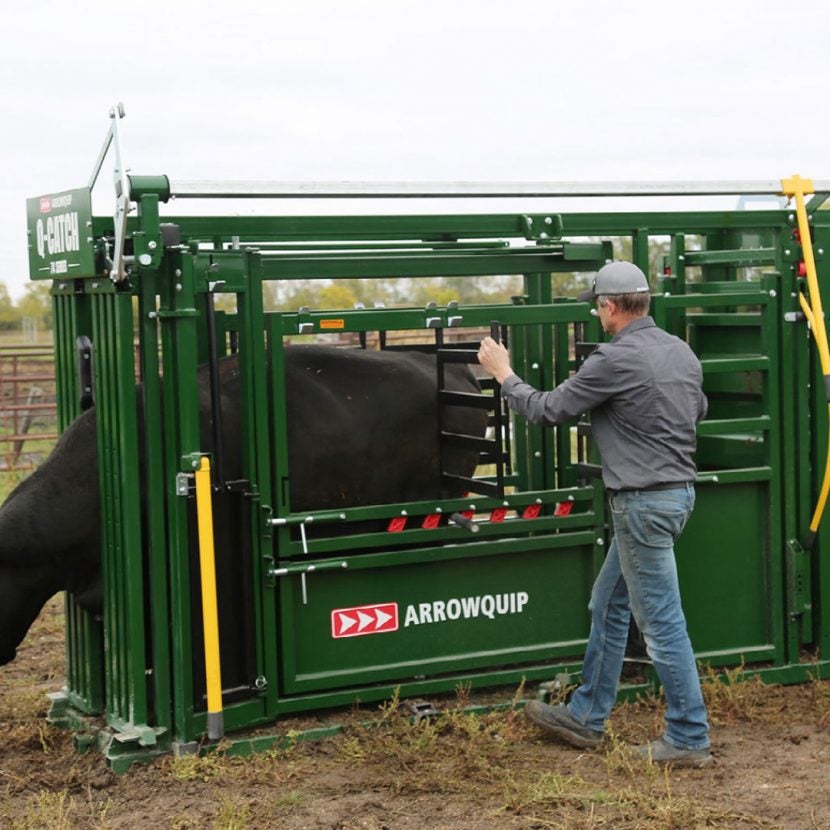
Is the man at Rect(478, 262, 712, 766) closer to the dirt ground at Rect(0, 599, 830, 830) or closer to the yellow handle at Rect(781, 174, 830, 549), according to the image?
the dirt ground at Rect(0, 599, 830, 830)

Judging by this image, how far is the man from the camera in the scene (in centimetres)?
516

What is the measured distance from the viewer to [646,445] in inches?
204

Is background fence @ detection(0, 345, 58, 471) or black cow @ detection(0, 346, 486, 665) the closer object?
black cow @ detection(0, 346, 486, 665)

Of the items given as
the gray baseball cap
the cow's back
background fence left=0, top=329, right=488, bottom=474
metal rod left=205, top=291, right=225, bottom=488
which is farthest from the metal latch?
background fence left=0, top=329, right=488, bottom=474

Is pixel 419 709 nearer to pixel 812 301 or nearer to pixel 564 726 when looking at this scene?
pixel 564 726

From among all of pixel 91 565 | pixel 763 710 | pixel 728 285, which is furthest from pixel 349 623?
pixel 728 285

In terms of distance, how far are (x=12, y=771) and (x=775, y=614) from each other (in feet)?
12.0

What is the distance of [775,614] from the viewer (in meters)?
6.55

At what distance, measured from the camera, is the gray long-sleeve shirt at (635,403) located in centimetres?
514

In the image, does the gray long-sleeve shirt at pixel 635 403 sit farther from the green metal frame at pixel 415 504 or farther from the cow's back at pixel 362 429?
the cow's back at pixel 362 429

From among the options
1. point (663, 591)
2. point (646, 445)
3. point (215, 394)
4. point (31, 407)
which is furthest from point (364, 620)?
point (31, 407)

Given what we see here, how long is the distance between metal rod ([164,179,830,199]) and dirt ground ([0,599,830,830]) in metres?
2.29

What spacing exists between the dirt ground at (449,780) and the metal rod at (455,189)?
90.2 inches

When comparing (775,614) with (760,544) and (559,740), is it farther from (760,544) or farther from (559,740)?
(559,740)
